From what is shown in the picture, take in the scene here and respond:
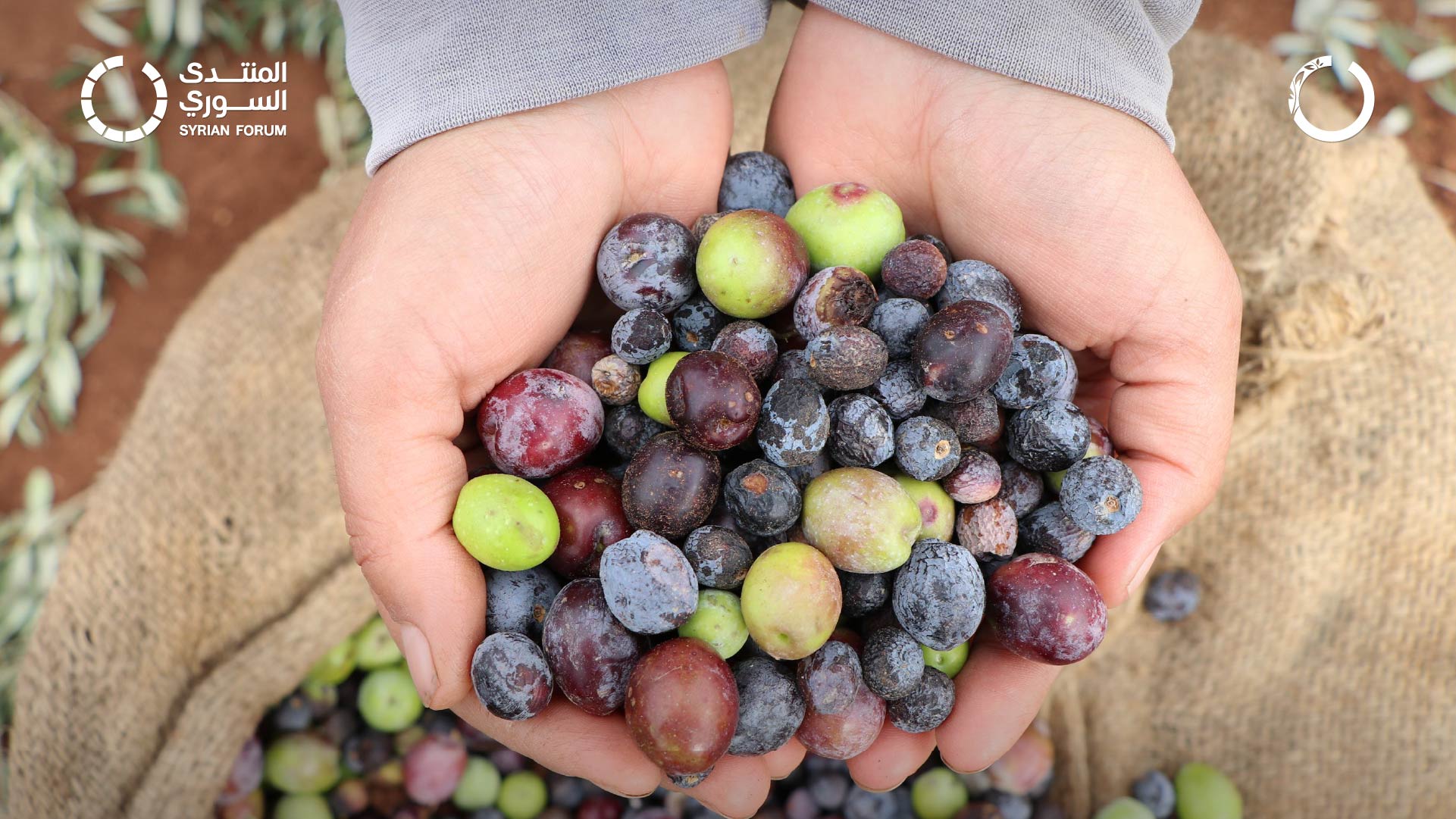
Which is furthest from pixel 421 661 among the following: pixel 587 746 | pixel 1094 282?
pixel 1094 282

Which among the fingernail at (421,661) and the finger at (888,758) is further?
the finger at (888,758)

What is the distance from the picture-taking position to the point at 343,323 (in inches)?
100

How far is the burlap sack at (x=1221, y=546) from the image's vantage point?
3.55m

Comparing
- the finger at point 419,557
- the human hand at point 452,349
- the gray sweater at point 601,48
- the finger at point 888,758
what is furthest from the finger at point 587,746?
the gray sweater at point 601,48

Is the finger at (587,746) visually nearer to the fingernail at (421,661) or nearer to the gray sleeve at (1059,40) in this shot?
the fingernail at (421,661)

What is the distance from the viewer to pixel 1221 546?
3.98 m

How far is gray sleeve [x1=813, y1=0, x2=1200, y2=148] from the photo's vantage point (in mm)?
2895

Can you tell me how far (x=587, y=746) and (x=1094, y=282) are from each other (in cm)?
185

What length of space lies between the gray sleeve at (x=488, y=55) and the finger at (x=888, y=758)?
2016 mm

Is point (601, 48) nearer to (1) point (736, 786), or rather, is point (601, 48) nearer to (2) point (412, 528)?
(2) point (412, 528)

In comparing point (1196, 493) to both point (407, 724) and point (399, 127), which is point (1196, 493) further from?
point (407, 724)

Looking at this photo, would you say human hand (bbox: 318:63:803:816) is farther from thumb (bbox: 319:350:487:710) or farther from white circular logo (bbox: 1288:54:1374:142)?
white circular logo (bbox: 1288:54:1374:142)

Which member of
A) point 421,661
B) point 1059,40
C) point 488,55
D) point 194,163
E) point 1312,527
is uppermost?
point 1059,40

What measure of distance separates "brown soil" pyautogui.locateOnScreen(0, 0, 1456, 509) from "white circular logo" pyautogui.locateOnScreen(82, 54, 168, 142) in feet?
0.22
